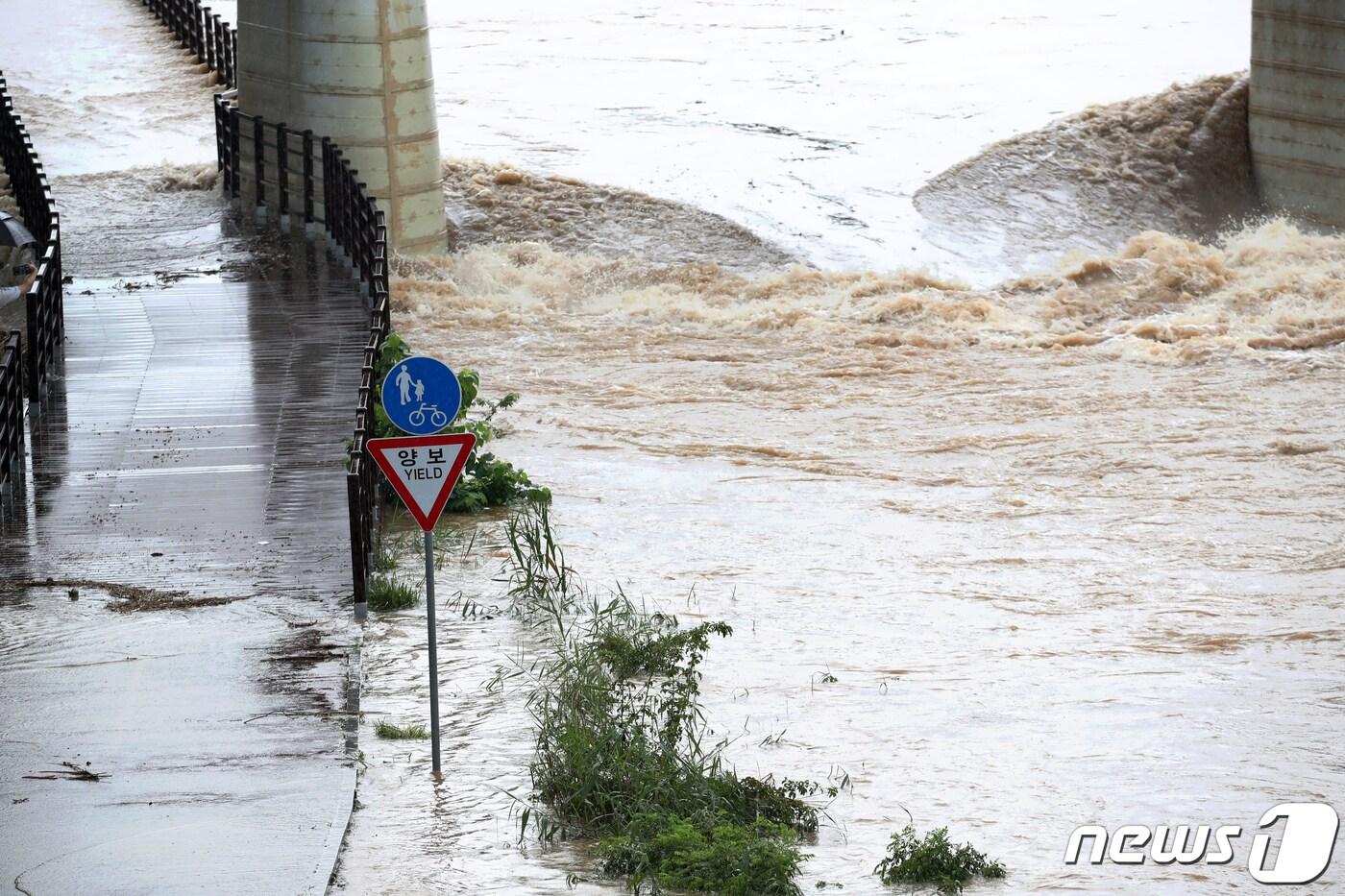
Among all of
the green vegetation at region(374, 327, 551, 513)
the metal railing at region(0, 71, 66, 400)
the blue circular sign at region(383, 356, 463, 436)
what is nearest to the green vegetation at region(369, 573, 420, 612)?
the green vegetation at region(374, 327, 551, 513)

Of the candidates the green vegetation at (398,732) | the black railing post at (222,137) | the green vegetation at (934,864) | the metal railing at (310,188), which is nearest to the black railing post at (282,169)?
the metal railing at (310,188)

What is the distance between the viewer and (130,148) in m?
29.3

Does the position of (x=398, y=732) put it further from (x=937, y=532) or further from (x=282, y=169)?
(x=282, y=169)

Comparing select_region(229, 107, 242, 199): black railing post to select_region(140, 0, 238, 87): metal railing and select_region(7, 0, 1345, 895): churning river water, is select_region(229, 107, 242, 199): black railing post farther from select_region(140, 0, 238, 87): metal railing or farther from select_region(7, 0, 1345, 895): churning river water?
select_region(140, 0, 238, 87): metal railing

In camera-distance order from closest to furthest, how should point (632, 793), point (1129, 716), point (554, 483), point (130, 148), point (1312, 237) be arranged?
point (632, 793) → point (1129, 716) → point (554, 483) → point (1312, 237) → point (130, 148)

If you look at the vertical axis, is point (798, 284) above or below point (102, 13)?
below

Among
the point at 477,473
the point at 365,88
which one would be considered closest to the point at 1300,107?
the point at 365,88

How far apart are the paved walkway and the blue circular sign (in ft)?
5.53

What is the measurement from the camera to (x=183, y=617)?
1119 cm

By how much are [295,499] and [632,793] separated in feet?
18.6

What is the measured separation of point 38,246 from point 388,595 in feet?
36.7

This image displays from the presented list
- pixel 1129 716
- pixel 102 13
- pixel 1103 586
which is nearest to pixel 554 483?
pixel 1103 586

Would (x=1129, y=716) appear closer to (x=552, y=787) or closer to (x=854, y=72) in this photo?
(x=552, y=787)

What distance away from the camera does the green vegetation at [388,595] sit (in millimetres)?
11805
